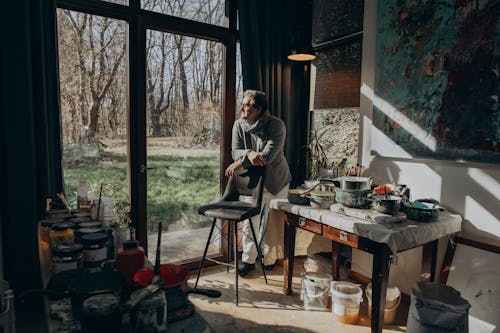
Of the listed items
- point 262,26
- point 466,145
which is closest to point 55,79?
point 262,26

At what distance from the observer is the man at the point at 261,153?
2.97m

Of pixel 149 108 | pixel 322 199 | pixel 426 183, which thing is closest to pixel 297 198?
pixel 322 199

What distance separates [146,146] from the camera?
299 cm

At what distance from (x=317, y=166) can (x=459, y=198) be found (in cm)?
138

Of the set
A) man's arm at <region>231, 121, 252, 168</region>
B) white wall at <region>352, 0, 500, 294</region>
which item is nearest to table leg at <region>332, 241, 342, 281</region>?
white wall at <region>352, 0, 500, 294</region>

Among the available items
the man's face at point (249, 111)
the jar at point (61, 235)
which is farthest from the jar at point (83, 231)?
the man's face at point (249, 111)

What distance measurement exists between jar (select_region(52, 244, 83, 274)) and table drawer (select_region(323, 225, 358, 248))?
1562mm

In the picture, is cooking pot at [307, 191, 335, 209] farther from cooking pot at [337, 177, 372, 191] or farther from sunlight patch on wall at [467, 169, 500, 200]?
sunlight patch on wall at [467, 169, 500, 200]

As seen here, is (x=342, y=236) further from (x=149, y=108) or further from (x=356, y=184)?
(x=149, y=108)

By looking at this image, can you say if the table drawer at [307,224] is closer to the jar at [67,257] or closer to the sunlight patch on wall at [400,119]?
the sunlight patch on wall at [400,119]

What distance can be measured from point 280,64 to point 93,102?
1.86 meters

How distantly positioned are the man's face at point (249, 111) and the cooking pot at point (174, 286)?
2.09 m

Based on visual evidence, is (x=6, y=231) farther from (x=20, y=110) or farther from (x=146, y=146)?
(x=146, y=146)

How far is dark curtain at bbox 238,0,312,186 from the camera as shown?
3.30 m
